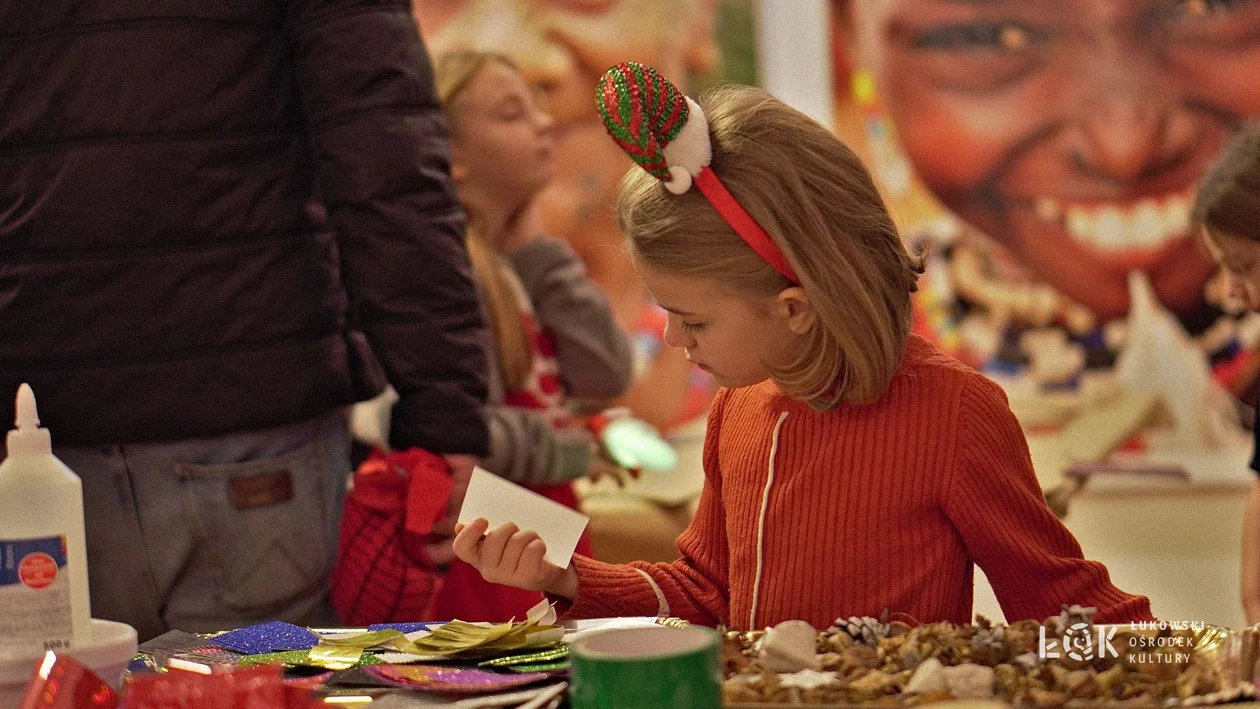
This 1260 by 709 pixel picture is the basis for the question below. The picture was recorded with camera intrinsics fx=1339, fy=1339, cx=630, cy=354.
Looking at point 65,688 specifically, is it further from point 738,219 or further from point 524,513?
point 738,219

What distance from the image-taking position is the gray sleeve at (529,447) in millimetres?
2227

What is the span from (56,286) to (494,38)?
7.29ft

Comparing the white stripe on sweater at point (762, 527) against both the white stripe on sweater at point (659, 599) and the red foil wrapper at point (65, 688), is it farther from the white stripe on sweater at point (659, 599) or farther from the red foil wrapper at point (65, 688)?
the red foil wrapper at point (65, 688)

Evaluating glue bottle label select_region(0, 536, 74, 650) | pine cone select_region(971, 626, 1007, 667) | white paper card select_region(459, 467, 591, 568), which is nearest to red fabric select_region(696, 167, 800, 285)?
white paper card select_region(459, 467, 591, 568)

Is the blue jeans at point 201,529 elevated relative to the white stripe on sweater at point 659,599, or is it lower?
lower

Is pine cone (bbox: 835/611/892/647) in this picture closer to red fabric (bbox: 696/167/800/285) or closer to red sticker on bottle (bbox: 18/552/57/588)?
red fabric (bbox: 696/167/800/285)

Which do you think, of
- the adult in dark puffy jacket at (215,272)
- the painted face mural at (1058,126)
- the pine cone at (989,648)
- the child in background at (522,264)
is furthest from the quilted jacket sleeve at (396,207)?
the painted face mural at (1058,126)

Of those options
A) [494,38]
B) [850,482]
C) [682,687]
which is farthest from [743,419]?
[494,38]

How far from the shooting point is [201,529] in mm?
1633

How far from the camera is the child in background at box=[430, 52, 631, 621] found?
2.42m

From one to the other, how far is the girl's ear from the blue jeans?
70cm

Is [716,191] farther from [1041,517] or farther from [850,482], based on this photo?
[1041,517]

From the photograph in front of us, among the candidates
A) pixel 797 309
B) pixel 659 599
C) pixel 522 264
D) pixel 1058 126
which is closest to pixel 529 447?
pixel 522 264

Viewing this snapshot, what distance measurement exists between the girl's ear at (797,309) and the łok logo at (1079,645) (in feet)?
1.34
